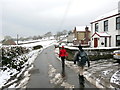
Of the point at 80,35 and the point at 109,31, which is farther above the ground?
the point at 80,35

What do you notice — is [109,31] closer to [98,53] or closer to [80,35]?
[98,53]

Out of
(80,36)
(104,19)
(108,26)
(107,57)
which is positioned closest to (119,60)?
(107,57)

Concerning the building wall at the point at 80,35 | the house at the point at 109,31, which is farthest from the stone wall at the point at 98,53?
the building wall at the point at 80,35

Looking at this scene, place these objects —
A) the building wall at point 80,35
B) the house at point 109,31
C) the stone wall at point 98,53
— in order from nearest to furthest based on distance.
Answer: the stone wall at point 98,53, the house at point 109,31, the building wall at point 80,35

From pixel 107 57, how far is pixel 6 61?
10489 mm

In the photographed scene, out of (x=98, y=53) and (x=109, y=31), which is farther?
(x=109, y=31)

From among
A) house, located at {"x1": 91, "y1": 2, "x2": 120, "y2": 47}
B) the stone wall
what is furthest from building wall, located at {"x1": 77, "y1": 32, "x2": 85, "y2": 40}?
the stone wall

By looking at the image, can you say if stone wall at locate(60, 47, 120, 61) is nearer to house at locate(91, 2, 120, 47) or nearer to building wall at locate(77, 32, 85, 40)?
house at locate(91, 2, 120, 47)

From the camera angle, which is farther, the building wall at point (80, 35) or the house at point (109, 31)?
the building wall at point (80, 35)

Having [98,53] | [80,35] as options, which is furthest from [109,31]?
[80,35]

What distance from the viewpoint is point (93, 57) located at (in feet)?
42.1

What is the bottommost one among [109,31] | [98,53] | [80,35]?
[98,53]

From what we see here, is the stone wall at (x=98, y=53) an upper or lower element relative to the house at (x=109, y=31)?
lower

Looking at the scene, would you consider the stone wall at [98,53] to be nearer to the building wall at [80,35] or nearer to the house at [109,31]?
the house at [109,31]
